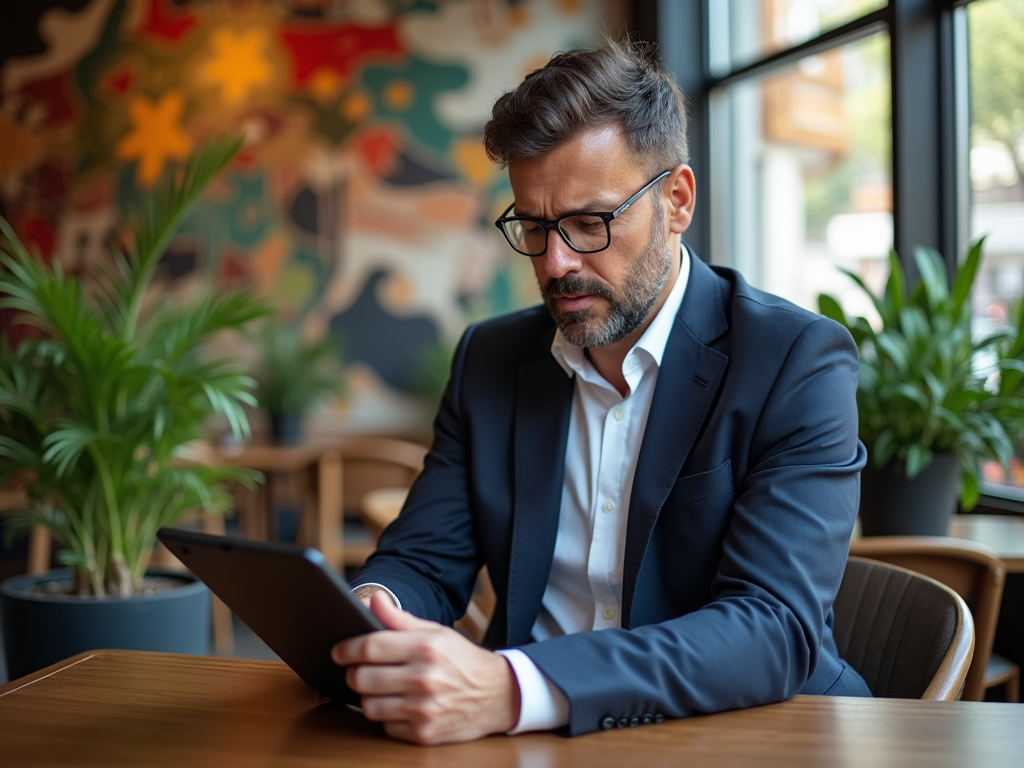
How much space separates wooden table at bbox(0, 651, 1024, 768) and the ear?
0.77 m

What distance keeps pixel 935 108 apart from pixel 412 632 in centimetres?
306

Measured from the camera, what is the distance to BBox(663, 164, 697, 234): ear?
5.18ft

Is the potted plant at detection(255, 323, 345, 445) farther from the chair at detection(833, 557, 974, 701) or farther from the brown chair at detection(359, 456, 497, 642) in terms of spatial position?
the chair at detection(833, 557, 974, 701)

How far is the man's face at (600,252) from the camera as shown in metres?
1.48

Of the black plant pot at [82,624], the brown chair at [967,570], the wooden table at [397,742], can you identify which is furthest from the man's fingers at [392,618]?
the black plant pot at [82,624]

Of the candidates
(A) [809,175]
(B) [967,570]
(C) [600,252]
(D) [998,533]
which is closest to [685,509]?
(C) [600,252]

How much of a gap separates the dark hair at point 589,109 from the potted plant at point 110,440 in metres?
1.22

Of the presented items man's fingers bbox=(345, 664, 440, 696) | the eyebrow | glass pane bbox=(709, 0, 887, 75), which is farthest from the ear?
glass pane bbox=(709, 0, 887, 75)

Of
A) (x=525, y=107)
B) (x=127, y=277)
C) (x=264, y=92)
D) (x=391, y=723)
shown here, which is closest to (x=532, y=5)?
(x=264, y=92)

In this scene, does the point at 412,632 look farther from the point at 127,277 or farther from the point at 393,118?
the point at 393,118

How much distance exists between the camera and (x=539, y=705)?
1.03 metres

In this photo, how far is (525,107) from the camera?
1.52 metres

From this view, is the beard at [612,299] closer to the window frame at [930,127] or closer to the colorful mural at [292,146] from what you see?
the window frame at [930,127]

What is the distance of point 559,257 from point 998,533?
5.61ft
